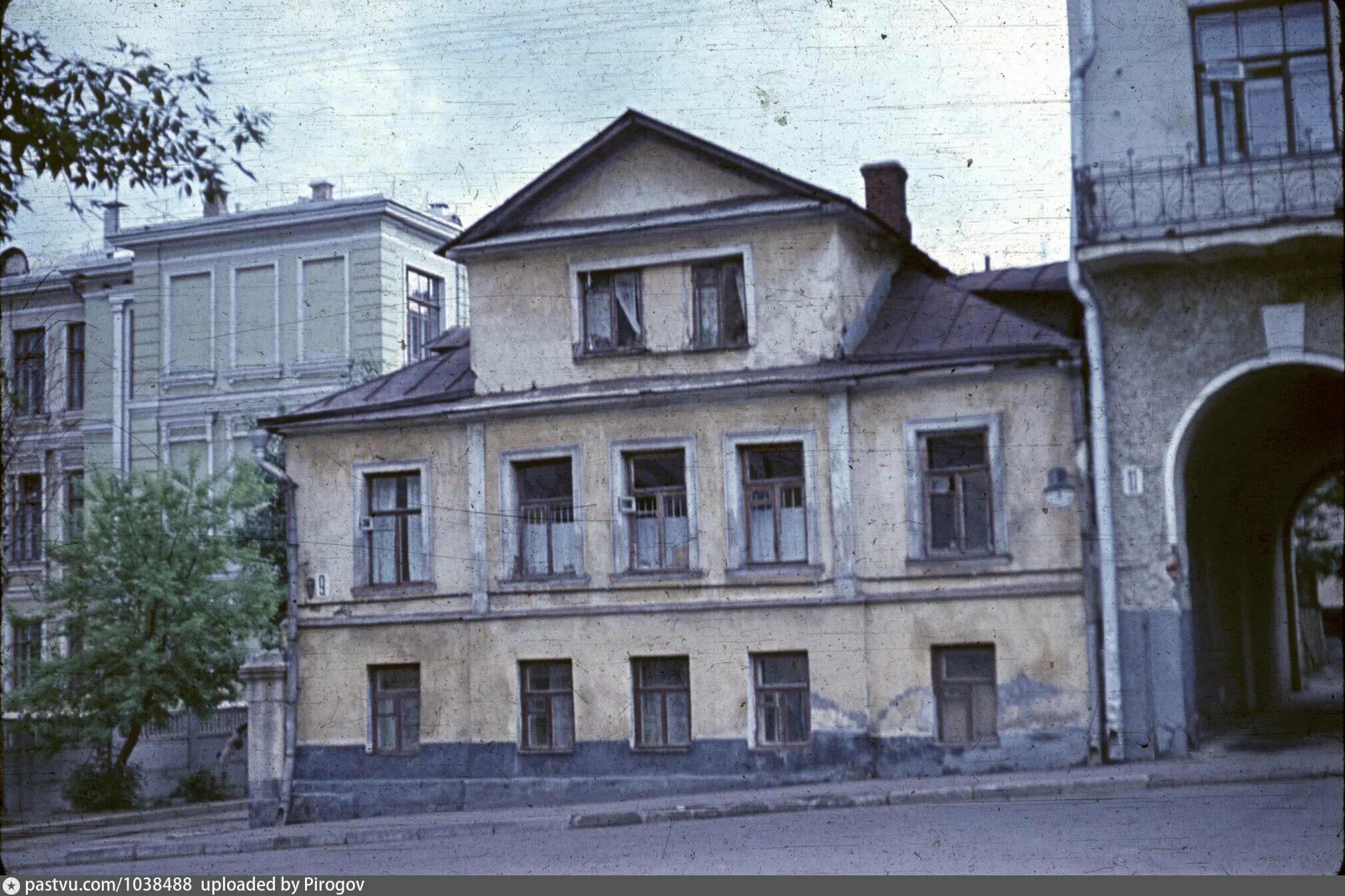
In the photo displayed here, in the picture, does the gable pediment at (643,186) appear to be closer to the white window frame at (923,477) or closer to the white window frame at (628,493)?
the white window frame at (628,493)

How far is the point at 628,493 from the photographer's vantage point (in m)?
21.0

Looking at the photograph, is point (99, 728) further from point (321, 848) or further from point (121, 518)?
point (321, 848)

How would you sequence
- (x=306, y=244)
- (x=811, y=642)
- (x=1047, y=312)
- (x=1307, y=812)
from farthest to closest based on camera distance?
(x=306, y=244) < (x=1047, y=312) < (x=811, y=642) < (x=1307, y=812)

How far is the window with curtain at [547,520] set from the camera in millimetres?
21125

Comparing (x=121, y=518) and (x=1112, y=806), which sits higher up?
(x=121, y=518)

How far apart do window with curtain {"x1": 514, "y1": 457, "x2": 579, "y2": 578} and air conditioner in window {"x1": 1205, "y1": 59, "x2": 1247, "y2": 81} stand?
372 inches

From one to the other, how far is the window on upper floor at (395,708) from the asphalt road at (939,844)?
4.54 m

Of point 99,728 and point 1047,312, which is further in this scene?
point 99,728

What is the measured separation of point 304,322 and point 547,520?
608 centimetres

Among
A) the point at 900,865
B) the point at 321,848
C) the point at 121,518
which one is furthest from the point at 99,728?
the point at 900,865

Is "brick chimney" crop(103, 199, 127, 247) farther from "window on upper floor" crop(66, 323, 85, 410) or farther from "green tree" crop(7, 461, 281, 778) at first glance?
"green tree" crop(7, 461, 281, 778)

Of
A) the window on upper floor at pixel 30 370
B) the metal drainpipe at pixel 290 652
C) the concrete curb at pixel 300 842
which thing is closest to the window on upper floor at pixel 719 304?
the concrete curb at pixel 300 842

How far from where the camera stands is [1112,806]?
47.2 ft

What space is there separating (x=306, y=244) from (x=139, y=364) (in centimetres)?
345
